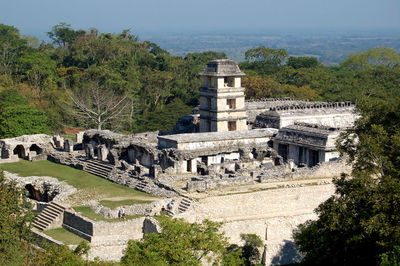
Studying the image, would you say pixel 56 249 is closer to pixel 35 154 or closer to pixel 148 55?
pixel 35 154

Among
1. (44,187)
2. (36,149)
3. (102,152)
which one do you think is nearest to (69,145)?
(36,149)

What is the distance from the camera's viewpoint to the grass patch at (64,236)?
35.0m

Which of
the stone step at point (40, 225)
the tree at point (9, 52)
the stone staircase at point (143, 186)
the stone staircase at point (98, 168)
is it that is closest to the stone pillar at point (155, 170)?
the stone staircase at point (143, 186)

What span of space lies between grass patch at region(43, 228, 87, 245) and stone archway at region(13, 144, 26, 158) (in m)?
16.9

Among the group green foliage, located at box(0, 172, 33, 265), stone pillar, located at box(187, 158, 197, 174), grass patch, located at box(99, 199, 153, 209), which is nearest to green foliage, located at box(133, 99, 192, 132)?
stone pillar, located at box(187, 158, 197, 174)

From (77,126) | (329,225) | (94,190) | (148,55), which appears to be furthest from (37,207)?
(148,55)

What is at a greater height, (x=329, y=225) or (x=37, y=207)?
(x=329, y=225)

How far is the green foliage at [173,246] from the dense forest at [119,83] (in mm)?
31774

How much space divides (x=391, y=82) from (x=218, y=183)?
55.0 meters

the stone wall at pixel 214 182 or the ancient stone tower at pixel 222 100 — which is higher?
the ancient stone tower at pixel 222 100

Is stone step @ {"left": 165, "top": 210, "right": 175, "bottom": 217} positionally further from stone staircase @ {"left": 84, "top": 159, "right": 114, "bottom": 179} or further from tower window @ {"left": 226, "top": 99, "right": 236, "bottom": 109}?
tower window @ {"left": 226, "top": 99, "right": 236, "bottom": 109}

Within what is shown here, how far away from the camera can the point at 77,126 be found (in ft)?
225

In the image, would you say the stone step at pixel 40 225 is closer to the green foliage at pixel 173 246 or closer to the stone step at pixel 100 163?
the stone step at pixel 100 163

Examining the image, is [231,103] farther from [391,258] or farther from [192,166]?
[391,258]
